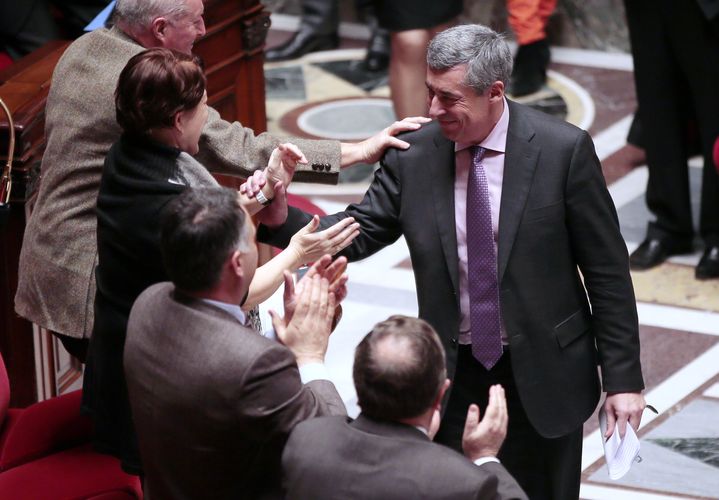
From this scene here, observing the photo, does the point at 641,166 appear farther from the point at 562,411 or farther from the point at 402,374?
the point at 402,374

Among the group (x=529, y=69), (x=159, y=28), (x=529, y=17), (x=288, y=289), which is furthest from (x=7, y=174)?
(x=529, y=69)

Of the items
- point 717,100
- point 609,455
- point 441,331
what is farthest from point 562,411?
point 717,100

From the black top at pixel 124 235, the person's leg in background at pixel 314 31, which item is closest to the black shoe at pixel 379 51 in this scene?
the person's leg in background at pixel 314 31

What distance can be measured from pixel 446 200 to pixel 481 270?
0.60ft

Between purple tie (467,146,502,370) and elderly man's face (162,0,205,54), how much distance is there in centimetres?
77

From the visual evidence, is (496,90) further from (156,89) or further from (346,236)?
(156,89)

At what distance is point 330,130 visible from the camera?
687cm

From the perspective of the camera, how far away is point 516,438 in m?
3.25

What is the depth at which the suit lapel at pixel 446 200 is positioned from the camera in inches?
122

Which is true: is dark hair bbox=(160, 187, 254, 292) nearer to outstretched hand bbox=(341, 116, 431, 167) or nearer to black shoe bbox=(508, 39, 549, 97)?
outstretched hand bbox=(341, 116, 431, 167)

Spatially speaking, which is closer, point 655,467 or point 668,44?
point 655,467

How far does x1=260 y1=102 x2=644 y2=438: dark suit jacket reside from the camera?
3031 mm

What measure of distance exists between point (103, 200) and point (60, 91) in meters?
0.52

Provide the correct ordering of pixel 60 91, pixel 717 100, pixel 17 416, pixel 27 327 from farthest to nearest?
1. pixel 717 100
2. pixel 27 327
3. pixel 17 416
4. pixel 60 91
